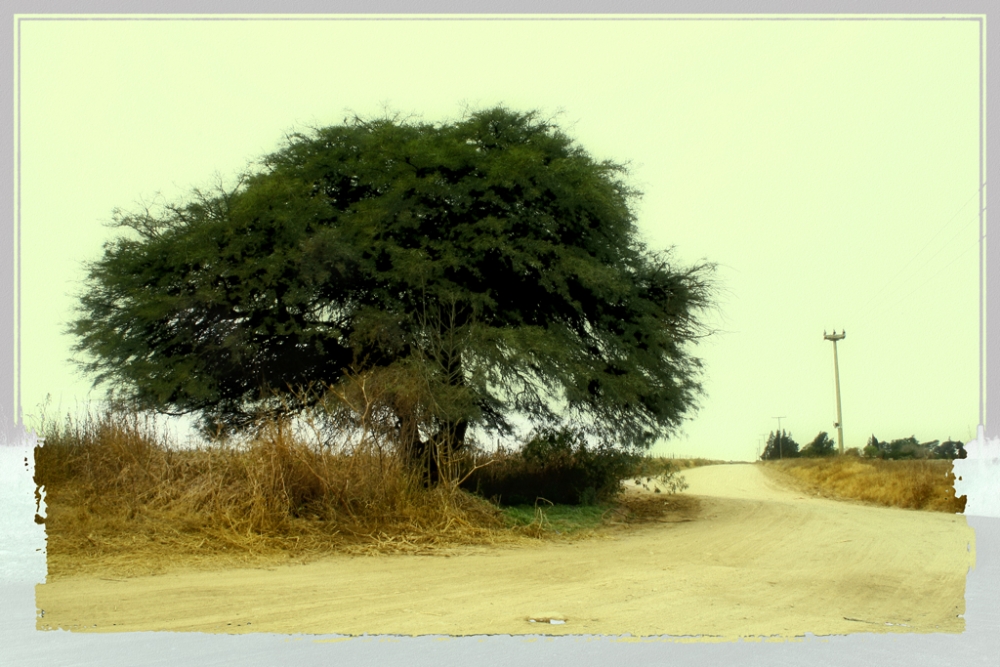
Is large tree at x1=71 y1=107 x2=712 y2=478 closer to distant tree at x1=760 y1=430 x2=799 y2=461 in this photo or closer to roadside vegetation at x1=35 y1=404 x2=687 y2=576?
roadside vegetation at x1=35 y1=404 x2=687 y2=576

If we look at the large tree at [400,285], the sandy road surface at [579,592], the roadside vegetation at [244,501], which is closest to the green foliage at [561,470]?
the large tree at [400,285]

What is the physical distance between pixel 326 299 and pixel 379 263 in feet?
4.37

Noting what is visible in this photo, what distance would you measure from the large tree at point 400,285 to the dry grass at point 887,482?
5027 mm

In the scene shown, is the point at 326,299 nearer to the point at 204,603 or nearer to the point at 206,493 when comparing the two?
the point at 206,493

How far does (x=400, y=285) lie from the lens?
48.8ft

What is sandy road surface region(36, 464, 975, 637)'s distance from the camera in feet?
21.0

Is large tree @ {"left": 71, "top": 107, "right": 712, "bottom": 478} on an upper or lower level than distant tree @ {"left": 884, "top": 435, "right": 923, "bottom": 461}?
upper

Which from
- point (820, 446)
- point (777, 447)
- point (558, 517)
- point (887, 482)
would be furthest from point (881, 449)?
point (777, 447)

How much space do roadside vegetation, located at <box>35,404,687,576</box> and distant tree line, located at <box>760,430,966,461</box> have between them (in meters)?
5.25

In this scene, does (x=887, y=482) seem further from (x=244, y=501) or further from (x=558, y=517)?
(x=244, y=501)

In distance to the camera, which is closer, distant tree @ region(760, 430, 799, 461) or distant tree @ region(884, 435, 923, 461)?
distant tree @ region(884, 435, 923, 461)

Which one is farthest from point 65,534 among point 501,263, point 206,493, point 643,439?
point 643,439

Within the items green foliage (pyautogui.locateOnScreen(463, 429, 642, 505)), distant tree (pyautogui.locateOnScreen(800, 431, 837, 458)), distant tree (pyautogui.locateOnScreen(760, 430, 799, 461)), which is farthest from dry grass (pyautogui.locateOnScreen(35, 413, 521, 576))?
distant tree (pyautogui.locateOnScreen(760, 430, 799, 461))

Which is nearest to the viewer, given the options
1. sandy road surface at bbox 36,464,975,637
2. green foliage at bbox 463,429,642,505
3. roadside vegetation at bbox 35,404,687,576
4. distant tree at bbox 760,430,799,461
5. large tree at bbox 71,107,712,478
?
sandy road surface at bbox 36,464,975,637
